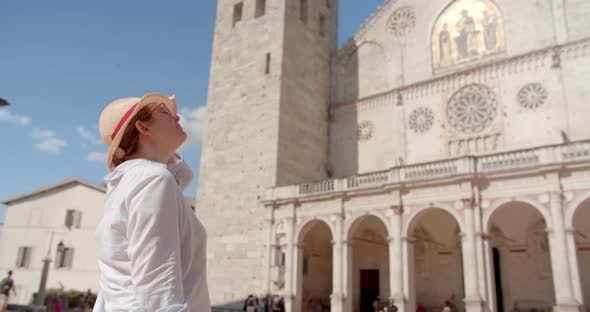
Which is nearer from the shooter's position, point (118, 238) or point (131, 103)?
point (118, 238)

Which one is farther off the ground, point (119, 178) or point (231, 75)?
point (231, 75)

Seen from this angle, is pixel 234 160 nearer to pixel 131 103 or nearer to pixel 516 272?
pixel 516 272

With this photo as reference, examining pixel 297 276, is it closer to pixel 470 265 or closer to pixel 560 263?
pixel 470 265

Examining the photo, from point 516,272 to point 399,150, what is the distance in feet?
23.1

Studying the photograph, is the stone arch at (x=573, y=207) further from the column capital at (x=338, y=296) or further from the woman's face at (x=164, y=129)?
the woman's face at (x=164, y=129)

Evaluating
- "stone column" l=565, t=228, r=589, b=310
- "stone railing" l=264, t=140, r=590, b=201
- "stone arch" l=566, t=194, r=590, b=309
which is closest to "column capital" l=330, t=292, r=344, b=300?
"stone railing" l=264, t=140, r=590, b=201

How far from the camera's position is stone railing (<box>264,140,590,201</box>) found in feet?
47.6

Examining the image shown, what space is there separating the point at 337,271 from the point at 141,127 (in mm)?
17395

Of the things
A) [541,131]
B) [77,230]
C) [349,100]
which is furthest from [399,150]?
[77,230]

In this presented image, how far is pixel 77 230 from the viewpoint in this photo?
2758 centimetres

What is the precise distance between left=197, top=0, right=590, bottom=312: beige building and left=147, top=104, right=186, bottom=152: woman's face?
1479 centimetres

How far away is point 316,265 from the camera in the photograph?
21703mm

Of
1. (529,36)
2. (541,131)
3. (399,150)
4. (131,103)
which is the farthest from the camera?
(399,150)

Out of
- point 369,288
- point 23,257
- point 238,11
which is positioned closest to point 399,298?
point 369,288
